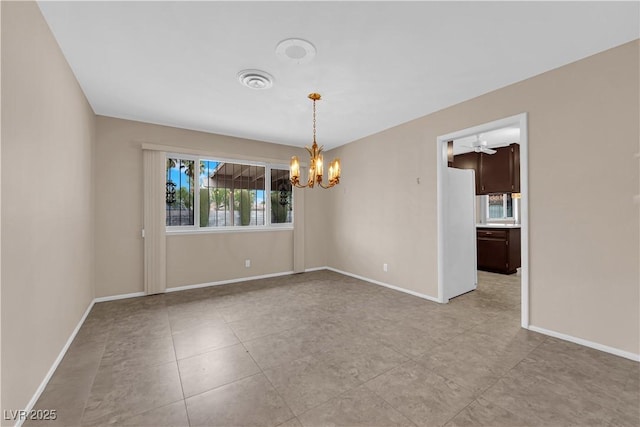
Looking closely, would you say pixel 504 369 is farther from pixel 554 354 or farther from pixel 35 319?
pixel 35 319

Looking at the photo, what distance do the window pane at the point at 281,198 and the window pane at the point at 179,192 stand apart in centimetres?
150

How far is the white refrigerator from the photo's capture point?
12.3ft

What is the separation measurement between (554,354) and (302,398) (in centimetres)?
221

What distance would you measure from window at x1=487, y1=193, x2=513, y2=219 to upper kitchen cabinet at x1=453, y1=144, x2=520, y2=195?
117cm

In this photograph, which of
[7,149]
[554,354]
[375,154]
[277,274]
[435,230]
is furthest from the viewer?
[277,274]

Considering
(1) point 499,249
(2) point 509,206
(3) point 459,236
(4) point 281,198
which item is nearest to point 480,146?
(1) point 499,249

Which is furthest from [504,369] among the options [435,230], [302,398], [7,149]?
[7,149]

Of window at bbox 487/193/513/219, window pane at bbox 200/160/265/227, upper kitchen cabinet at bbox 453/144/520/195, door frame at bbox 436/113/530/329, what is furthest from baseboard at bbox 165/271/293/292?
window at bbox 487/193/513/219

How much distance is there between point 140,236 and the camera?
4.07 metres

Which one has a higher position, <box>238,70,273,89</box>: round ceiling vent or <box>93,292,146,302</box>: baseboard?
<box>238,70,273,89</box>: round ceiling vent

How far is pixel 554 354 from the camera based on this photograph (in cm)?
231

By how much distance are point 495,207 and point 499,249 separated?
184cm

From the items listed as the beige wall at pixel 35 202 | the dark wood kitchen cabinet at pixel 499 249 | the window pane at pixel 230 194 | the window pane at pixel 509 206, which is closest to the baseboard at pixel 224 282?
the window pane at pixel 230 194

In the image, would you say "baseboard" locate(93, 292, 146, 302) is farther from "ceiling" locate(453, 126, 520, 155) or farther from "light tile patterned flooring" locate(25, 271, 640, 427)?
"ceiling" locate(453, 126, 520, 155)
